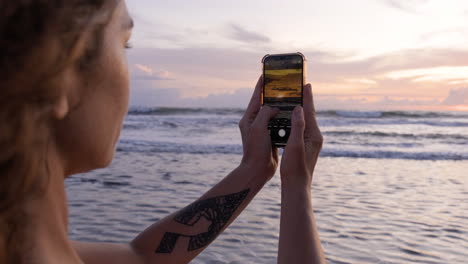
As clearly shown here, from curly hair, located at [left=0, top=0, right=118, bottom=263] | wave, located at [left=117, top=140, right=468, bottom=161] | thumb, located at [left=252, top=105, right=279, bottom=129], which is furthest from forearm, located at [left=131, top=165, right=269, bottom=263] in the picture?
wave, located at [left=117, top=140, right=468, bottom=161]

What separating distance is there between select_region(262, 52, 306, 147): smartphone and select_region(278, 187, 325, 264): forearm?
78 cm

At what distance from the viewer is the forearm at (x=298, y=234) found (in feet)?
4.58

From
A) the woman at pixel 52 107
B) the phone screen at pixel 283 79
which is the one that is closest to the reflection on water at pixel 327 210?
the phone screen at pixel 283 79

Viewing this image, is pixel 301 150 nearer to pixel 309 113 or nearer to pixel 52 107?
pixel 309 113

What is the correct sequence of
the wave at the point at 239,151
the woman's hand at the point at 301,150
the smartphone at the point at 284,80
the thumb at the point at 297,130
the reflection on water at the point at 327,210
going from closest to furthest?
the woman's hand at the point at 301,150 < the thumb at the point at 297,130 < the smartphone at the point at 284,80 < the reflection on water at the point at 327,210 < the wave at the point at 239,151

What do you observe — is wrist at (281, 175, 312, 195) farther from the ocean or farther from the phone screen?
the ocean

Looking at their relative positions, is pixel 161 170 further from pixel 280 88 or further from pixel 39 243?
pixel 39 243

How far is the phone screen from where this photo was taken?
93.9 inches

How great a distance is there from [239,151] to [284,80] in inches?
436

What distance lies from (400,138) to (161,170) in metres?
13.2

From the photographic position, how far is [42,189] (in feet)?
3.08

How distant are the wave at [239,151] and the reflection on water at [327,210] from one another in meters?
2.63

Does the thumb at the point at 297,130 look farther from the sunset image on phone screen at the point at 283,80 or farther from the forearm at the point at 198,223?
the sunset image on phone screen at the point at 283,80

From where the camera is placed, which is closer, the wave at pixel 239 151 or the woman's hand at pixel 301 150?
the woman's hand at pixel 301 150
